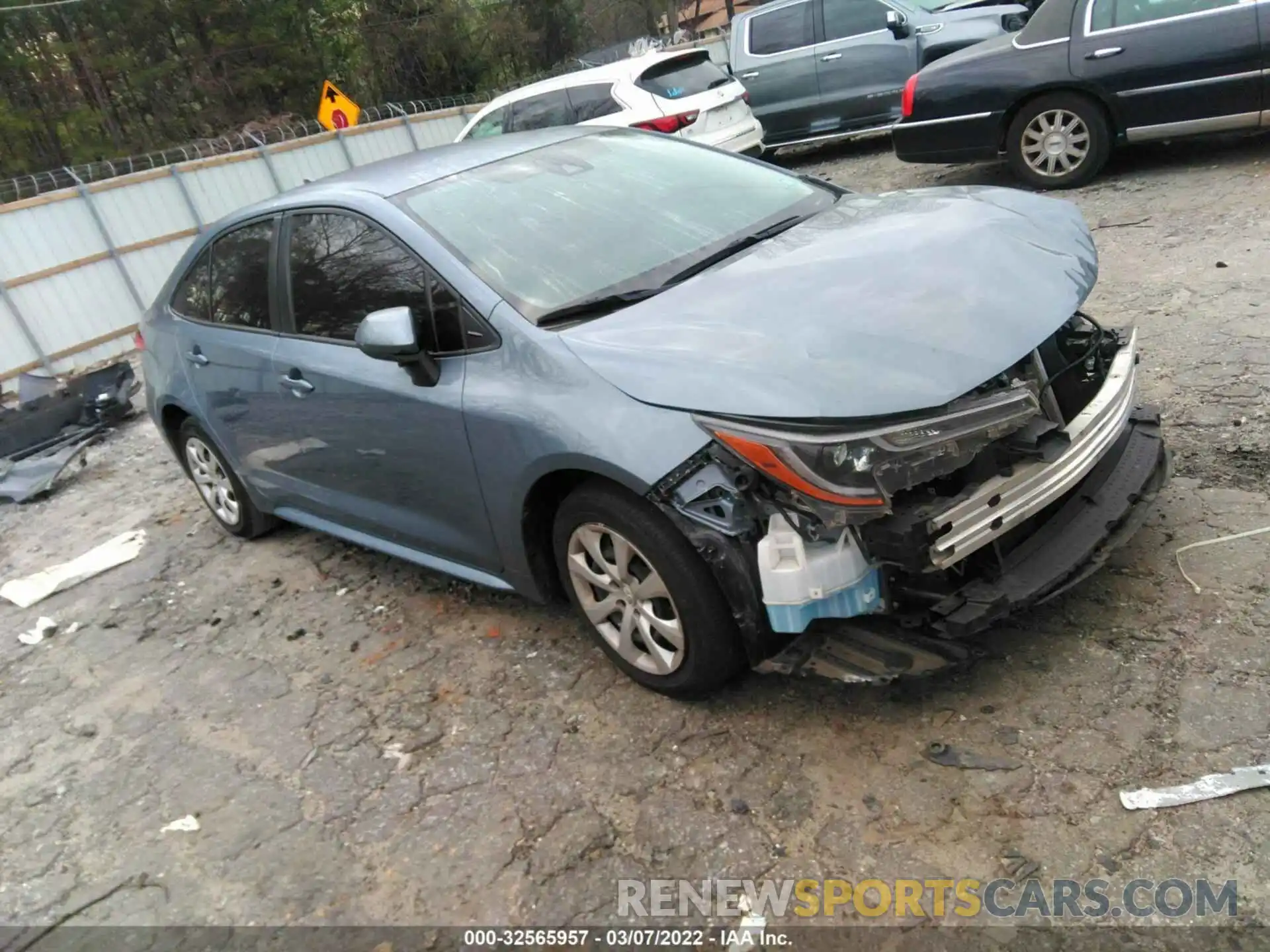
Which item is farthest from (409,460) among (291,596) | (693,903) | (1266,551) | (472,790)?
(1266,551)

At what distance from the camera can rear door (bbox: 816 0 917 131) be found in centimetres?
1024

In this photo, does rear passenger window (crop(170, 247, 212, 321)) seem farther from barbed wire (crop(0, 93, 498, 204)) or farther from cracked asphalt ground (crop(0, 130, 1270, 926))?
barbed wire (crop(0, 93, 498, 204))

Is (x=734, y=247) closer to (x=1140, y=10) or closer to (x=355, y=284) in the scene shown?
(x=355, y=284)

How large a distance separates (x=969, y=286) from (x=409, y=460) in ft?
6.40

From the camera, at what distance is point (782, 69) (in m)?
11.0

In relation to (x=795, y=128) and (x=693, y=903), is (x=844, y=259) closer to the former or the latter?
(x=693, y=903)

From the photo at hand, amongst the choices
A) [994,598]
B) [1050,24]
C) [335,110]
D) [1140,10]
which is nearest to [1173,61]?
[1140,10]

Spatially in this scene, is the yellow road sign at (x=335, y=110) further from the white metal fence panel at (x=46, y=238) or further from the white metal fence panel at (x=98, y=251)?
the white metal fence panel at (x=46, y=238)

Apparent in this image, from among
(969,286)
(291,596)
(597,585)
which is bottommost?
(291,596)

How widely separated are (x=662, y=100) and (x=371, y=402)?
7.05 metres

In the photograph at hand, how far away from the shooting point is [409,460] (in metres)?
3.49

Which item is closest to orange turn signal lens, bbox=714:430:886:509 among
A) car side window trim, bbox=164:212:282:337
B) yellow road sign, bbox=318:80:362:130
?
car side window trim, bbox=164:212:282:337

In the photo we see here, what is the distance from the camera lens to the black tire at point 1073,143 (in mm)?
7074

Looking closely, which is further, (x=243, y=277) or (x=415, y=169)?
(x=243, y=277)
